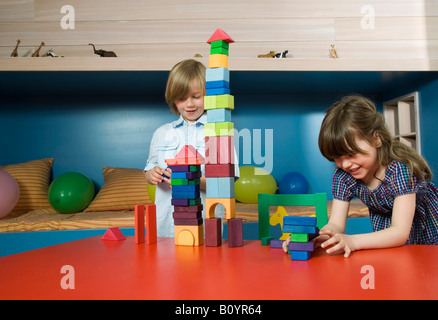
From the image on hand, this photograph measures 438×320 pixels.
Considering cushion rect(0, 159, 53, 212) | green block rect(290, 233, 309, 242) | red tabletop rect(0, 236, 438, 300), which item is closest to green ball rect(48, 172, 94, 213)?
cushion rect(0, 159, 53, 212)

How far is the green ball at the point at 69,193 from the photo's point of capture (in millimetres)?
2238

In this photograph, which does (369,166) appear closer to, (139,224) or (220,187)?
(220,187)

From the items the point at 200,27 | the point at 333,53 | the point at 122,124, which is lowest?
the point at 122,124

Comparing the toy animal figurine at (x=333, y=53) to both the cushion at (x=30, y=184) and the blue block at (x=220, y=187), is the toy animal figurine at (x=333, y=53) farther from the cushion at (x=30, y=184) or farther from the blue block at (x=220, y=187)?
the cushion at (x=30, y=184)

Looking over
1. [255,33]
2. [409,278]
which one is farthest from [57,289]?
[255,33]

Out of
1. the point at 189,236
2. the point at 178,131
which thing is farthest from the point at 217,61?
the point at 178,131

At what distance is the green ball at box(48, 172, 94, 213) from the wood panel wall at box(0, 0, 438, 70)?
735 mm

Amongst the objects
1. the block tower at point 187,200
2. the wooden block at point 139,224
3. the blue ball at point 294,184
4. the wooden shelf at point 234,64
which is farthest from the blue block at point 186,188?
the blue ball at point 294,184

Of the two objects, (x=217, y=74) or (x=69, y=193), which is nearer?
(x=217, y=74)

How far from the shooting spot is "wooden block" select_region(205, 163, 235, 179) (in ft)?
2.82

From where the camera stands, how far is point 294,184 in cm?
248

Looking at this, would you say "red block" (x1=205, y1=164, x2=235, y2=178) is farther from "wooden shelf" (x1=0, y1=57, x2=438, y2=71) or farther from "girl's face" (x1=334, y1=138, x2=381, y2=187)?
"wooden shelf" (x1=0, y1=57, x2=438, y2=71)

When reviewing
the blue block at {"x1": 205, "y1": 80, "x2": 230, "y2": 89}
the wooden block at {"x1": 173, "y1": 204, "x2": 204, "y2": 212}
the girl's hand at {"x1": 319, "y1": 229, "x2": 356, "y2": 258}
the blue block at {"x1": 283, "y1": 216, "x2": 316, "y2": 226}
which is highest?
the blue block at {"x1": 205, "y1": 80, "x2": 230, "y2": 89}

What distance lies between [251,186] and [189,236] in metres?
1.45
